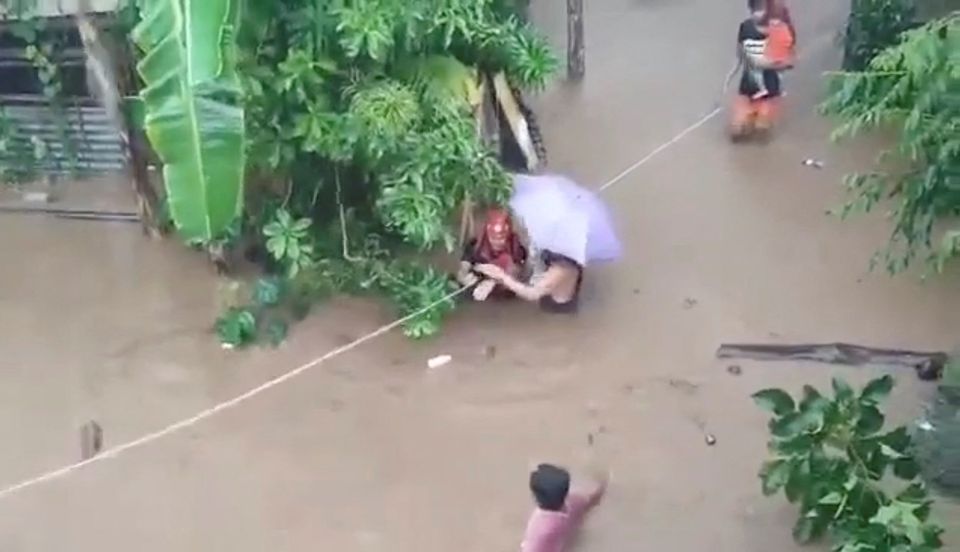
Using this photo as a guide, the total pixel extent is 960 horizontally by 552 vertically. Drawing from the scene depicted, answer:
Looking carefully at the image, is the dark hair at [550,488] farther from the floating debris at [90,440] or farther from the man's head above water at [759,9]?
the man's head above water at [759,9]

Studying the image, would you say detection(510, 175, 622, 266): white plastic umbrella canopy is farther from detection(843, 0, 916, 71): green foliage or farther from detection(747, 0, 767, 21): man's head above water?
detection(843, 0, 916, 71): green foliage

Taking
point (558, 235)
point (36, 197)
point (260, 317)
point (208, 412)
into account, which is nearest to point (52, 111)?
point (36, 197)

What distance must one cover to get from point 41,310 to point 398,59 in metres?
2.10

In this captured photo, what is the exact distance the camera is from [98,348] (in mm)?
6238

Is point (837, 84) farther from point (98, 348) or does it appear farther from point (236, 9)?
point (98, 348)

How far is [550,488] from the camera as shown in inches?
184

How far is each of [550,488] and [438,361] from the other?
1.45 m

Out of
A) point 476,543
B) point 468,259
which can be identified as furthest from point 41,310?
point 476,543

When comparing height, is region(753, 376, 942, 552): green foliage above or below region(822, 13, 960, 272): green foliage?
below

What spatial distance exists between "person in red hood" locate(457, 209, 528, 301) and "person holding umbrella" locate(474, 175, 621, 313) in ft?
0.16

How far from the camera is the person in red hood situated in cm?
614

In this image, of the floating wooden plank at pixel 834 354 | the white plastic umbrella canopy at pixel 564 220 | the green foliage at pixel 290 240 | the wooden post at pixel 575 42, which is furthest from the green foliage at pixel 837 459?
the wooden post at pixel 575 42

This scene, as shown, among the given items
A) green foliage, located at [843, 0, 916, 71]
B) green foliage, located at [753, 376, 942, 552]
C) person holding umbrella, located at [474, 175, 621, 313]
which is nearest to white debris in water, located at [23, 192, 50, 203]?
person holding umbrella, located at [474, 175, 621, 313]

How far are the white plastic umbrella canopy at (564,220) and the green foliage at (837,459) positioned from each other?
151 cm
